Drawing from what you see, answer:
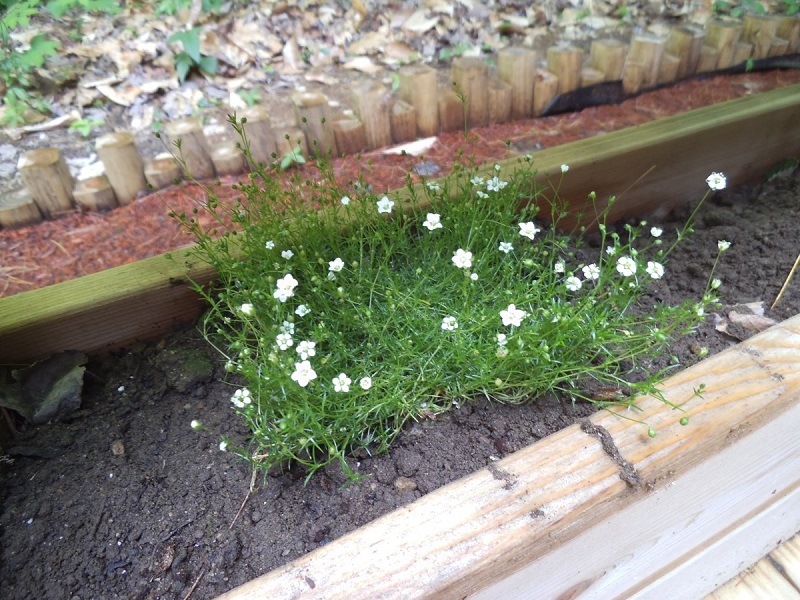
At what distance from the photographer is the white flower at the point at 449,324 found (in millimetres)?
1210

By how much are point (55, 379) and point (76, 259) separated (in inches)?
20.5

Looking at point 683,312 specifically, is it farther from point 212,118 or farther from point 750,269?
point 212,118

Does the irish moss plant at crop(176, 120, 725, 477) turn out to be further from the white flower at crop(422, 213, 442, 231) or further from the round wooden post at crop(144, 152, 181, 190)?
the round wooden post at crop(144, 152, 181, 190)

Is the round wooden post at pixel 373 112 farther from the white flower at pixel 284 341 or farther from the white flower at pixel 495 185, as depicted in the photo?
the white flower at pixel 284 341

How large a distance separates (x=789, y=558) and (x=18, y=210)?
262 cm

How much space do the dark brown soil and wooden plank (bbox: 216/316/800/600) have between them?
189 mm

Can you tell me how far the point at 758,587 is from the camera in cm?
176

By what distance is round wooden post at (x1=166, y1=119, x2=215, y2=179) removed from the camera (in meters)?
1.90

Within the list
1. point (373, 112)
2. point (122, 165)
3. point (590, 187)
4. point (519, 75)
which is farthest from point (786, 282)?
point (122, 165)

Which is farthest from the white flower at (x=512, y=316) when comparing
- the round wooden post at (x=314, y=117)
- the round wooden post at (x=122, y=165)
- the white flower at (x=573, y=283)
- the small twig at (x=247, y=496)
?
the round wooden post at (x=122, y=165)

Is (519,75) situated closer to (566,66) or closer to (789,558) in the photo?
(566,66)

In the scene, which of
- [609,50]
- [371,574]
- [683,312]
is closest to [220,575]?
[371,574]

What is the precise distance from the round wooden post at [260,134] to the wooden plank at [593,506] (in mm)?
1343

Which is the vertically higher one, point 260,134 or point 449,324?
point 260,134
